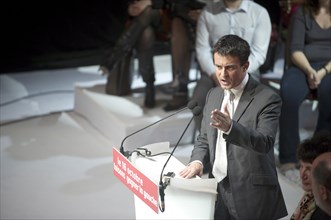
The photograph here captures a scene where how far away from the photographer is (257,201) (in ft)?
7.42

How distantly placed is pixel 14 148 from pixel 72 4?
226cm

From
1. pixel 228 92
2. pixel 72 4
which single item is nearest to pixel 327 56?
pixel 228 92

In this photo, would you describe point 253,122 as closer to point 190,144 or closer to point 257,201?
point 257,201

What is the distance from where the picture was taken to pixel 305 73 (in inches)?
151

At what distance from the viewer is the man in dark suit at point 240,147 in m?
2.18

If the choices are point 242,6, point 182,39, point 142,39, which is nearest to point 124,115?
point 142,39

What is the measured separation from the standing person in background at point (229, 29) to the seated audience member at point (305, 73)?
0.21 metres

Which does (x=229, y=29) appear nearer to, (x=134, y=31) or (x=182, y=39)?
(x=182, y=39)

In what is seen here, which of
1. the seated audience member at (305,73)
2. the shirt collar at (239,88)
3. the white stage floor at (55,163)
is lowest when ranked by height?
the white stage floor at (55,163)

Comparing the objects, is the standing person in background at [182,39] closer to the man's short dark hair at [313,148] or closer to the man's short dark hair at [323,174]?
the man's short dark hair at [313,148]

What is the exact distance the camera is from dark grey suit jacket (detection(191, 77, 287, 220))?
7.16 feet

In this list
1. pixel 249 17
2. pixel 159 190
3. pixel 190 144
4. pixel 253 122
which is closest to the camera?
pixel 159 190

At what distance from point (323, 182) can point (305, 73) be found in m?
2.24

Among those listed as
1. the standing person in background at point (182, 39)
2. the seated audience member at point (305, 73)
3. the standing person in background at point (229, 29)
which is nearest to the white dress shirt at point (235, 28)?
the standing person in background at point (229, 29)
